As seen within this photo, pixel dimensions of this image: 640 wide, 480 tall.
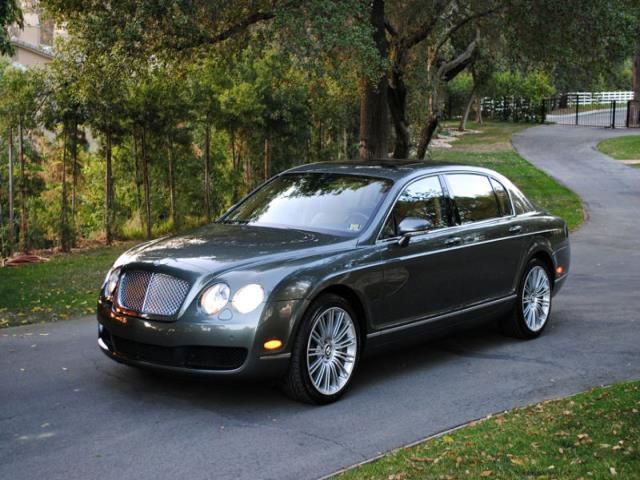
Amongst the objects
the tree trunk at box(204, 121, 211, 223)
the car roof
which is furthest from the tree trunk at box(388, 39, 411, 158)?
the car roof

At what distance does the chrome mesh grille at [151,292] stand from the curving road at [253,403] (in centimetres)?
67

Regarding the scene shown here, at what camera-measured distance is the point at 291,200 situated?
25.3ft

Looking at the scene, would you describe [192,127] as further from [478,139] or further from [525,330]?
[478,139]

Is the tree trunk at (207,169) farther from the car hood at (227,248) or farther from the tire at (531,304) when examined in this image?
the car hood at (227,248)

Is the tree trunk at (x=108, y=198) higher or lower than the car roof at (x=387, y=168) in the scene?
lower

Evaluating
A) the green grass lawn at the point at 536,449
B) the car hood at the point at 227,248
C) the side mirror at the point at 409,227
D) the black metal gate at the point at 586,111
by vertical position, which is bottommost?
the green grass lawn at the point at 536,449

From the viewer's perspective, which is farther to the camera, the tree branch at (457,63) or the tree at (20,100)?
the tree branch at (457,63)

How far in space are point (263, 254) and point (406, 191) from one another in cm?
157

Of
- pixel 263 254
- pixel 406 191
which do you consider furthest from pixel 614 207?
pixel 263 254

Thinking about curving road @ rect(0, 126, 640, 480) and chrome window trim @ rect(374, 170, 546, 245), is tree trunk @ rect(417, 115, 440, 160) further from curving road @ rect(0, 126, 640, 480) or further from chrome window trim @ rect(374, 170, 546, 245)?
chrome window trim @ rect(374, 170, 546, 245)

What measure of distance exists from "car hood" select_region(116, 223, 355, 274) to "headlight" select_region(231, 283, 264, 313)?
0.64 feet

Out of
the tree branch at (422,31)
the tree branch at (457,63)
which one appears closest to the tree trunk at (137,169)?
the tree branch at (422,31)

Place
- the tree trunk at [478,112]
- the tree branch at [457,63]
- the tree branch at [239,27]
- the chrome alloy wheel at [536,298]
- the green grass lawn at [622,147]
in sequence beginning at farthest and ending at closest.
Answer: the tree trunk at [478,112] → the green grass lawn at [622,147] → the tree branch at [457,63] → the tree branch at [239,27] → the chrome alloy wheel at [536,298]

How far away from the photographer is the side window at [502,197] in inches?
338
